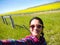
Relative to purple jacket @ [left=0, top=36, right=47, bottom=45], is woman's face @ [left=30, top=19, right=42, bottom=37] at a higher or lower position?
higher

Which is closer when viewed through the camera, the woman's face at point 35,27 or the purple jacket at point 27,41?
the purple jacket at point 27,41

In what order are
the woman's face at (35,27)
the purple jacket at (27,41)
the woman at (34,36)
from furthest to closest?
the woman's face at (35,27)
the woman at (34,36)
the purple jacket at (27,41)

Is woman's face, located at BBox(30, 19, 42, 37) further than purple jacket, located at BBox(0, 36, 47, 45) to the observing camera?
Yes

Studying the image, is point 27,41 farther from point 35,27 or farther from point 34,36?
point 35,27

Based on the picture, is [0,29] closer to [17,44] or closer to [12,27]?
[12,27]

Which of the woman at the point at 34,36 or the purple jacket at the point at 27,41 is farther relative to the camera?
the woman at the point at 34,36

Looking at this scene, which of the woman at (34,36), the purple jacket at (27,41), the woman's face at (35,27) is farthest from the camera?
the woman's face at (35,27)

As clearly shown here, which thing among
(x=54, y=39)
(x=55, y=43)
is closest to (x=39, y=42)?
(x=55, y=43)

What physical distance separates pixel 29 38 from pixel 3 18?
1084 centimetres

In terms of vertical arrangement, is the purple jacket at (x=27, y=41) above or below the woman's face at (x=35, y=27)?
below

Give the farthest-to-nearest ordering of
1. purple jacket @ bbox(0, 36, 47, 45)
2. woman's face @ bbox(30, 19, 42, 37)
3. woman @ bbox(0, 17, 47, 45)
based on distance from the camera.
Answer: woman's face @ bbox(30, 19, 42, 37)
woman @ bbox(0, 17, 47, 45)
purple jacket @ bbox(0, 36, 47, 45)

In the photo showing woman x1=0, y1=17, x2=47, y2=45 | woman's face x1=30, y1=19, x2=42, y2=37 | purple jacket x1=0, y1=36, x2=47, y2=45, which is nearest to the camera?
purple jacket x1=0, y1=36, x2=47, y2=45

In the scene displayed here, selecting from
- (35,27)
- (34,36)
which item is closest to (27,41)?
(34,36)

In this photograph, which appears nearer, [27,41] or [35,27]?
[27,41]
